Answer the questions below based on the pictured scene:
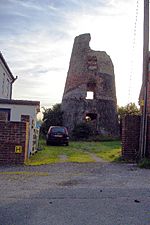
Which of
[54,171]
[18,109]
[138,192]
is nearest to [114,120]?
[18,109]

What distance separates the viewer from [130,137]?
616 inches

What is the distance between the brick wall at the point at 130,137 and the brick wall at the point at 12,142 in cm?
451

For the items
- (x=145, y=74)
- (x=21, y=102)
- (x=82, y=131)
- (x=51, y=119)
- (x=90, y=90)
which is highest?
(x=90, y=90)

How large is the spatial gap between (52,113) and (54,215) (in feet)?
126

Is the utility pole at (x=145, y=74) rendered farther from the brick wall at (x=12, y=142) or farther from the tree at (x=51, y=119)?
the tree at (x=51, y=119)

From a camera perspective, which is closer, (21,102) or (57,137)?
(21,102)

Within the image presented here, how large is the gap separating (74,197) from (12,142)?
6607 millimetres

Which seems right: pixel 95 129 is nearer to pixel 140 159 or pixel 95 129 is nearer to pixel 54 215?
pixel 140 159

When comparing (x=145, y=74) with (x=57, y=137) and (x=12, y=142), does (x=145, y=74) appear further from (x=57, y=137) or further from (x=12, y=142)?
(x=57, y=137)

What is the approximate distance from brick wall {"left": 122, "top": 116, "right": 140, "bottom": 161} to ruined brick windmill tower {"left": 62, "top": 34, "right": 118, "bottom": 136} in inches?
1008

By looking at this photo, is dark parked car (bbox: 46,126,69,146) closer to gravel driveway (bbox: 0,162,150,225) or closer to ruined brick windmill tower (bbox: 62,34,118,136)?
ruined brick windmill tower (bbox: 62,34,118,136)

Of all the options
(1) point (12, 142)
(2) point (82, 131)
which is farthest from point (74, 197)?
(2) point (82, 131)

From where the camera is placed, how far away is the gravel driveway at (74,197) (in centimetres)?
581

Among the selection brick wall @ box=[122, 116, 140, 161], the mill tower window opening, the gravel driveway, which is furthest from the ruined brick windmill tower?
the gravel driveway
